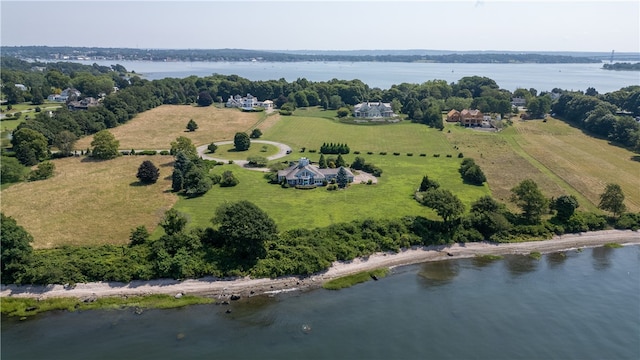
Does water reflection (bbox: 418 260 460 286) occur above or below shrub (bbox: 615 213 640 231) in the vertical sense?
below

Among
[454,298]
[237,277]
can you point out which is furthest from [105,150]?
[454,298]

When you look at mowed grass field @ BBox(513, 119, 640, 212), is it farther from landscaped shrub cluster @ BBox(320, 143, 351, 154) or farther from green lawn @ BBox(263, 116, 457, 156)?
landscaped shrub cluster @ BBox(320, 143, 351, 154)

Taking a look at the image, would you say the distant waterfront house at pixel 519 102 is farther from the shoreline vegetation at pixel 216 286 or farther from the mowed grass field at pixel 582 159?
the shoreline vegetation at pixel 216 286

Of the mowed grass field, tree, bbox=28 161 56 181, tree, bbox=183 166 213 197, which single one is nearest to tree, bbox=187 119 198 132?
tree, bbox=28 161 56 181

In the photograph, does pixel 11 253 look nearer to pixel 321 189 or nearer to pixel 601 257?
A: pixel 321 189

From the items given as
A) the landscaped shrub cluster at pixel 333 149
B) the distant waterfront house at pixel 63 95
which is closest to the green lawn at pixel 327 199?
the landscaped shrub cluster at pixel 333 149

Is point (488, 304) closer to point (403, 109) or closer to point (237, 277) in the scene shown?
point (237, 277)
